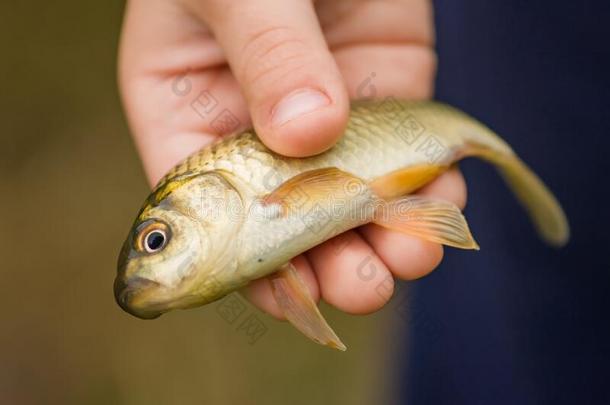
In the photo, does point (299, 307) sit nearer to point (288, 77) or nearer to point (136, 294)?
point (136, 294)

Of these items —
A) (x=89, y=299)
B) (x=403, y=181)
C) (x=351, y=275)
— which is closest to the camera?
(x=351, y=275)

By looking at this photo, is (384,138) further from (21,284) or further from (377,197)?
(21,284)

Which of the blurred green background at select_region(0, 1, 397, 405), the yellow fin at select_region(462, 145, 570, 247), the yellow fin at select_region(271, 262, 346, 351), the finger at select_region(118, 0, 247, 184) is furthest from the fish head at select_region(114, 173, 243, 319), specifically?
the blurred green background at select_region(0, 1, 397, 405)

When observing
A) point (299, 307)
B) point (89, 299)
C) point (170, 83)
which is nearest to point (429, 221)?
point (299, 307)

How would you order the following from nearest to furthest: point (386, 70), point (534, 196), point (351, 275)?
point (351, 275), point (534, 196), point (386, 70)

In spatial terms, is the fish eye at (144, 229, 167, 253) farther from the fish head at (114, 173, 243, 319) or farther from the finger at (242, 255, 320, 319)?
the finger at (242, 255, 320, 319)

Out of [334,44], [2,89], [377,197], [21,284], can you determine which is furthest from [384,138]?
[2,89]
